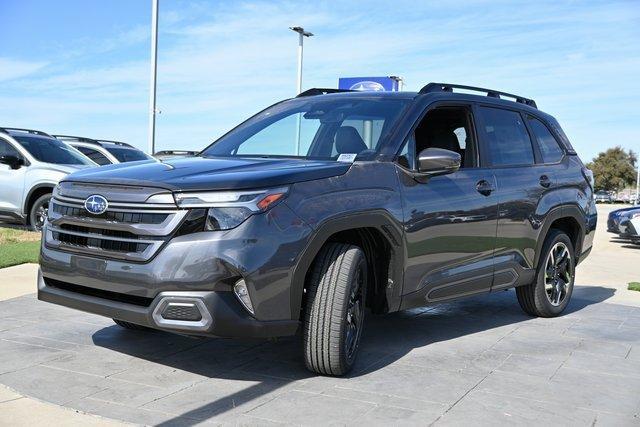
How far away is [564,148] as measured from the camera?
21.7 feet

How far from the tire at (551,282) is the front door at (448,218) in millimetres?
972

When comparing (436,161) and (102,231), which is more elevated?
(436,161)

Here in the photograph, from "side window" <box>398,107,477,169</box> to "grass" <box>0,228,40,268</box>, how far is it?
5.12 metres

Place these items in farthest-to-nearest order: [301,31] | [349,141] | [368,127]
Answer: [301,31]
[368,127]
[349,141]

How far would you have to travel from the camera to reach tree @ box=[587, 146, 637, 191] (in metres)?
88.1

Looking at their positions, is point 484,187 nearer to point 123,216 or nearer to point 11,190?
point 123,216

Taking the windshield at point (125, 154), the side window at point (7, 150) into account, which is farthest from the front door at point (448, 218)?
the windshield at point (125, 154)

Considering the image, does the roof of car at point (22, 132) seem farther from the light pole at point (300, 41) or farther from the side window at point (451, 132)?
the light pole at point (300, 41)

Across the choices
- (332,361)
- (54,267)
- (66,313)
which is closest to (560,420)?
(332,361)

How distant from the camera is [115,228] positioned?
12.4 ft

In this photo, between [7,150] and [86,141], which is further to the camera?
[86,141]

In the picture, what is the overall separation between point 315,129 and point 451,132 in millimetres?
1102

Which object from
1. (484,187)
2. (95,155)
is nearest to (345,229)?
→ (484,187)

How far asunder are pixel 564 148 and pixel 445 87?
183 cm
